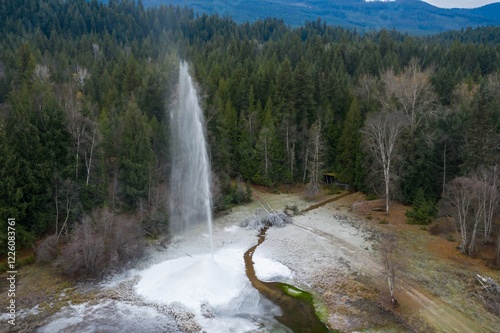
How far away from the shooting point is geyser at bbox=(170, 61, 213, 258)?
108 ft

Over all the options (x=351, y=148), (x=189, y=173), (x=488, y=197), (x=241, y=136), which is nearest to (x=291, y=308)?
(x=189, y=173)

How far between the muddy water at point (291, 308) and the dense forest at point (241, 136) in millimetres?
11753

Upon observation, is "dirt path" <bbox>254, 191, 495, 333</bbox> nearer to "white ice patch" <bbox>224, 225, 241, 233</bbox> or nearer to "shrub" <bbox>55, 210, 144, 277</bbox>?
"white ice patch" <bbox>224, 225, 241, 233</bbox>

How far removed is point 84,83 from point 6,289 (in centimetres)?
3692

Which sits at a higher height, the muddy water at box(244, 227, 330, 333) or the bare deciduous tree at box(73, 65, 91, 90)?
the bare deciduous tree at box(73, 65, 91, 90)

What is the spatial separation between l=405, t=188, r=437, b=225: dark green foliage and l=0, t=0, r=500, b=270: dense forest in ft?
0.41

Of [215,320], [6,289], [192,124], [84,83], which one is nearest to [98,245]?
[6,289]

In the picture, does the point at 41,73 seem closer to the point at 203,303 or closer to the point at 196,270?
the point at 196,270

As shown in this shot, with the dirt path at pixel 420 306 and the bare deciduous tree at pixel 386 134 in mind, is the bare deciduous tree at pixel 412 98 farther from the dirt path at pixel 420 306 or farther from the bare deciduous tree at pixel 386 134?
the dirt path at pixel 420 306

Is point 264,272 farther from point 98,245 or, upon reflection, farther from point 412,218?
point 412,218

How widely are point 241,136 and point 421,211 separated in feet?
73.1

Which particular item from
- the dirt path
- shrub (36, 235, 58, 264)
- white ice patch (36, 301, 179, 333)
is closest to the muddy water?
the dirt path

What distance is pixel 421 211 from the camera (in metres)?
37.0

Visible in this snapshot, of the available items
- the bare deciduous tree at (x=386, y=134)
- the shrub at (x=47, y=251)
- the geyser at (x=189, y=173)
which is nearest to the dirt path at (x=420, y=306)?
the bare deciduous tree at (x=386, y=134)
